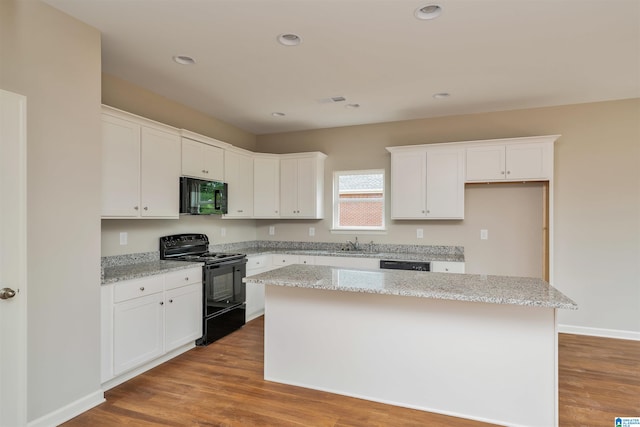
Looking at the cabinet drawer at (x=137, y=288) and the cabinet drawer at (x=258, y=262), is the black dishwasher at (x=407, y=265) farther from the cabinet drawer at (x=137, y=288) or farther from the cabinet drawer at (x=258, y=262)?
the cabinet drawer at (x=137, y=288)

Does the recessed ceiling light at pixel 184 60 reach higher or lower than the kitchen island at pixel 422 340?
higher

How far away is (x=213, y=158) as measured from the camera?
168 inches

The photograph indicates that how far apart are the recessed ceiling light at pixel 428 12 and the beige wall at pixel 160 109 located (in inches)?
111

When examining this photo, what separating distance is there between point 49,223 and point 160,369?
5.30ft

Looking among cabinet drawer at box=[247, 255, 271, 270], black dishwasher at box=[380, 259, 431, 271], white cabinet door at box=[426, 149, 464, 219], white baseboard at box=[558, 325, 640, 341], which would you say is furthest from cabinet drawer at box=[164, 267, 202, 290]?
white baseboard at box=[558, 325, 640, 341]

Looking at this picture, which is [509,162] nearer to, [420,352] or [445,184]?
[445,184]

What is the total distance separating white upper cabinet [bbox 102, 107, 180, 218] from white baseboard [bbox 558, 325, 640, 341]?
470cm

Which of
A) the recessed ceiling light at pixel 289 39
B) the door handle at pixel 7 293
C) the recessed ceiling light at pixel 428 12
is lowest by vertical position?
the door handle at pixel 7 293

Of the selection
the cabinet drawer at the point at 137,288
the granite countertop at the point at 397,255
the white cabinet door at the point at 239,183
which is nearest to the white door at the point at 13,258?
the cabinet drawer at the point at 137,288

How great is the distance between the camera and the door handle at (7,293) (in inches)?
78.6

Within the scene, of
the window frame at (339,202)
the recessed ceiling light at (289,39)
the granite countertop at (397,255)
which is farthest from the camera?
the window frame at (339,202)

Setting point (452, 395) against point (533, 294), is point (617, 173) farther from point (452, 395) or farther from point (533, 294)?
point (452, 395)

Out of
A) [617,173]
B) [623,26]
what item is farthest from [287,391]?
[617,173]

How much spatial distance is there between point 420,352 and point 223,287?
7.72 ft
